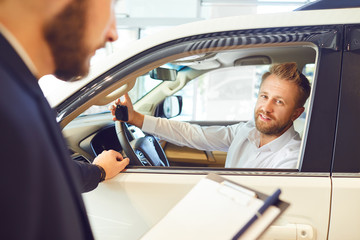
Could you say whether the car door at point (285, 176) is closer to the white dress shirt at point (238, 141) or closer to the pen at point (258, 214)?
the white dress shirt at point (238, 141)

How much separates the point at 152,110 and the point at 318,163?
135 centimetres

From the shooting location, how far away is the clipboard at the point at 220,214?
672 mm

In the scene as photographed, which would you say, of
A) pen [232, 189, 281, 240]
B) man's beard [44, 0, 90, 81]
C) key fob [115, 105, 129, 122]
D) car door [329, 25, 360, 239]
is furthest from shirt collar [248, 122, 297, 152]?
man's beard [44, 0, 90, 81]

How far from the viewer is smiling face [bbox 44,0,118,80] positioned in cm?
48

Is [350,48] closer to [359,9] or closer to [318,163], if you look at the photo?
[359,9]

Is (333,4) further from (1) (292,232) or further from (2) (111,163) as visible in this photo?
(2) (111,163)

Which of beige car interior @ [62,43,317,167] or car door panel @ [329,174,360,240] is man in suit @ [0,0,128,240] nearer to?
beige car interior @ [62,43,317,167]

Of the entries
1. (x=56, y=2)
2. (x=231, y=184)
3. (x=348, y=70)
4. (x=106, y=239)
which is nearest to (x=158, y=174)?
(x=106, y=239)

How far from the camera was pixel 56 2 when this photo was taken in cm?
46

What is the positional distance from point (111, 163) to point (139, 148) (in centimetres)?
53

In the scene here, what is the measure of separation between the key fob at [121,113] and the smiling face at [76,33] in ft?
3.58

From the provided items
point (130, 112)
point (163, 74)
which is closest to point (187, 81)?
point (163, 74)

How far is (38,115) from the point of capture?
1.44 feet

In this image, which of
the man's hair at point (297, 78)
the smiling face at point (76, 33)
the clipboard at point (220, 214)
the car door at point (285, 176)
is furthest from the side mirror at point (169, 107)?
the smiling face at point (76, 33)
